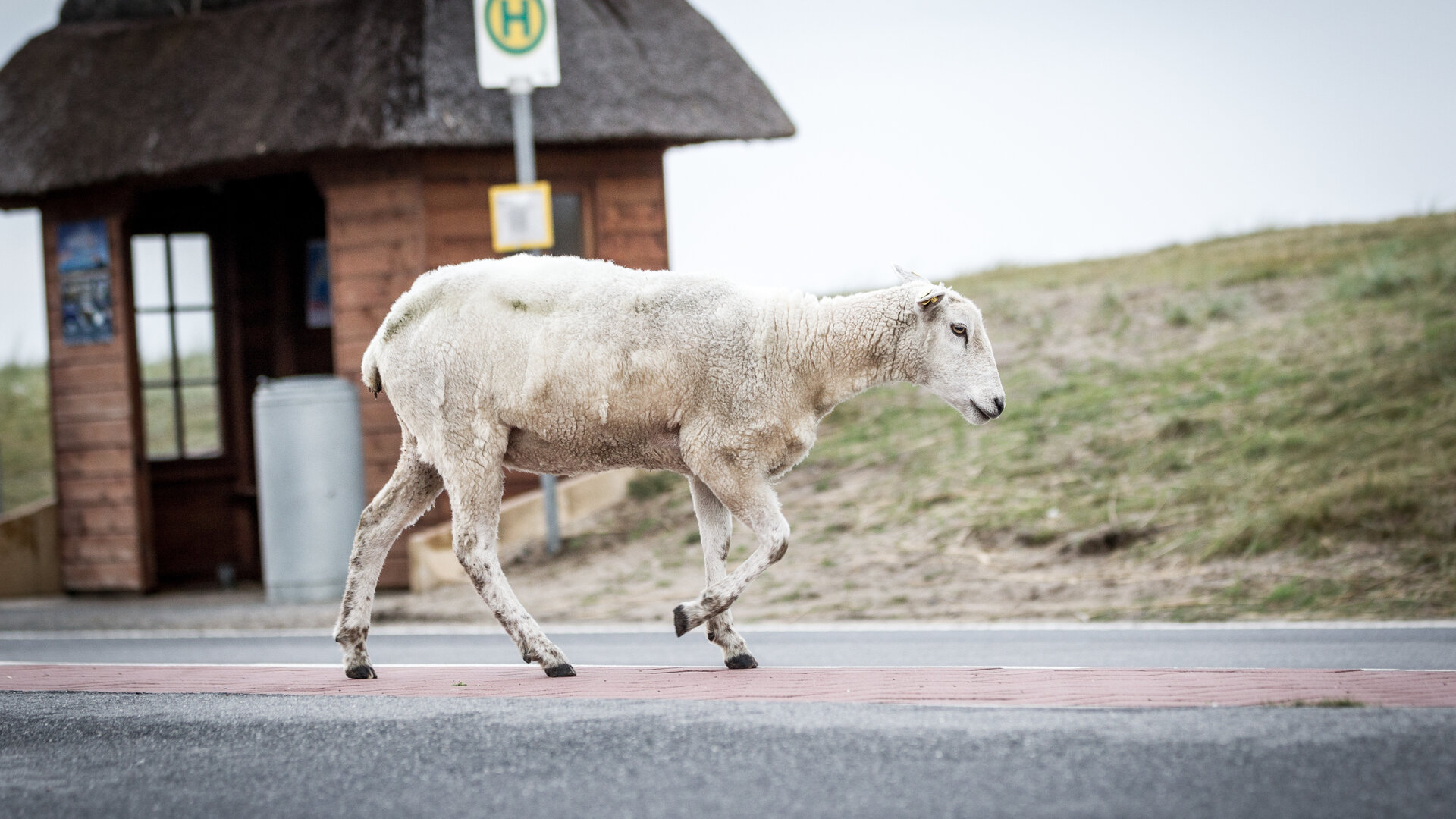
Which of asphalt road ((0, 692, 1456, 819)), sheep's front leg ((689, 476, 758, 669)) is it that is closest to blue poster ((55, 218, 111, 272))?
sheep's front leg ((689, 476, 758, 669))

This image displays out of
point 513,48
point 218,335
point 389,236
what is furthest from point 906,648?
point 218,335

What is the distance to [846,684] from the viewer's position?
5.28 meters

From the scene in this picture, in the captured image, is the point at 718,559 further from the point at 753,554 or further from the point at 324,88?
the point at 324,88

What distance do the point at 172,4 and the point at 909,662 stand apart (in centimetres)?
1187

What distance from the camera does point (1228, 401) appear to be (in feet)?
46.8

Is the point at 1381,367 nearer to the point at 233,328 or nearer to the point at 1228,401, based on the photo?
the point at 1228,401

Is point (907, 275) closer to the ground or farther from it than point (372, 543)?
farther from it

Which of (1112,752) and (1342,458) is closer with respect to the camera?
(1112,752)

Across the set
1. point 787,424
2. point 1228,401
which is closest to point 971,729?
point 787,424

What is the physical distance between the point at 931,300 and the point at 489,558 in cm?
195

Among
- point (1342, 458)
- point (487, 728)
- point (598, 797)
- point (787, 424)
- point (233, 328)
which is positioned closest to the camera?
point (598, 797)

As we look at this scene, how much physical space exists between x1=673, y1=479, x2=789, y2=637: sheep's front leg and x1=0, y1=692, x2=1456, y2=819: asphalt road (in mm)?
633

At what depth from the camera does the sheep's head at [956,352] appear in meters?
5.67

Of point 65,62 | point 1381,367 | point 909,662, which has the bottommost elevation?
point 909,662
